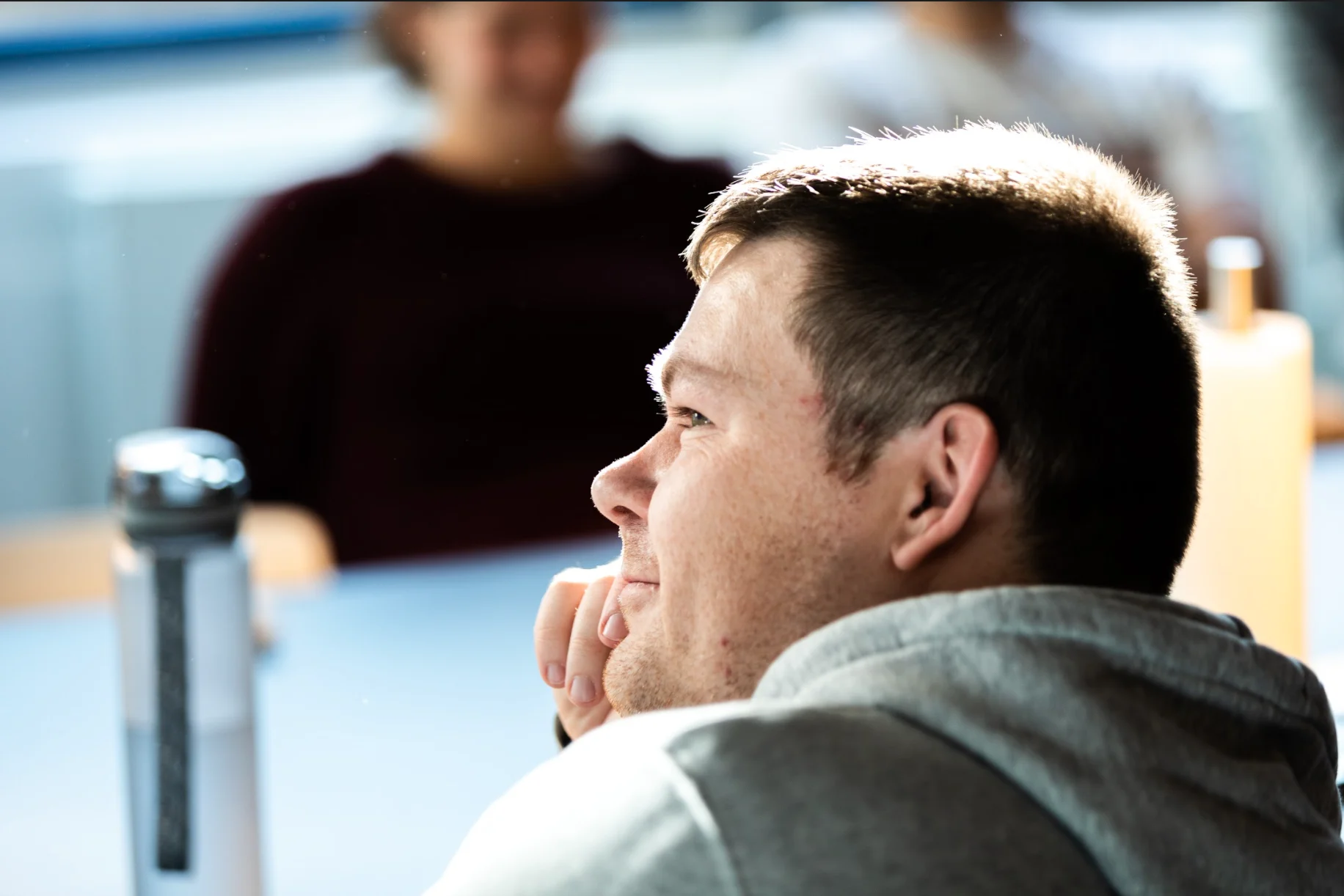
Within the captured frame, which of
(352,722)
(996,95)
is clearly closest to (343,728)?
(352,722)

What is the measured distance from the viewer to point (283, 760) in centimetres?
114

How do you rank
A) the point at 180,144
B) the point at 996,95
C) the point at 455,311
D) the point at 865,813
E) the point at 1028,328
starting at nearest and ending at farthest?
the point at 865,813 < the point at 1028,328 < the point at 455,311 < the point at 996,95 < the point at 180,144

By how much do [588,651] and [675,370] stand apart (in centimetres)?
20

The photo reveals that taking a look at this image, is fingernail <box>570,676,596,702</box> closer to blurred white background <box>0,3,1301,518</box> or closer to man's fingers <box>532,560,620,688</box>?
man's fingers <box>532,560,620,688</box>

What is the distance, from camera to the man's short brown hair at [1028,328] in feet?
2.27

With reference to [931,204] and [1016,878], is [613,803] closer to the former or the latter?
[1016,878]

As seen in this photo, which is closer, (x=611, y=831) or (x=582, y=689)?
(x=611, y=831)

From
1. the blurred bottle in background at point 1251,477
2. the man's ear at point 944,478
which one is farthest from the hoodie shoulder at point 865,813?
the blurred bottle in background at point 1251,477

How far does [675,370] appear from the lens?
80cm

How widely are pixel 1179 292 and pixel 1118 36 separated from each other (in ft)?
7.03

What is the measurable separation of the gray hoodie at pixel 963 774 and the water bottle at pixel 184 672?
291mm

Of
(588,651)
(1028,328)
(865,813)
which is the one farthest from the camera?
(588,651)

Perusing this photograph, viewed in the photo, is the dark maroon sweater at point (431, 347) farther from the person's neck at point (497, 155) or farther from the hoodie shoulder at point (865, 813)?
the hoodie shoulder at point (865, 813)

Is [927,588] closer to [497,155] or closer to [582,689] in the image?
[582,689]
